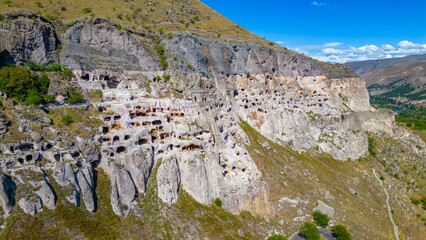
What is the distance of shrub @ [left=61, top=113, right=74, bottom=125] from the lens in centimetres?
4106

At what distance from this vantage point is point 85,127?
41781 mm

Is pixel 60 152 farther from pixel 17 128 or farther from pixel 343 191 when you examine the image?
pixel 343 191

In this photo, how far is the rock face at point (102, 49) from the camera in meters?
58.0

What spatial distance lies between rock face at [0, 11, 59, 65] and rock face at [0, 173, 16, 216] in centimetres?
3655

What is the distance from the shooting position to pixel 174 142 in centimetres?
4591

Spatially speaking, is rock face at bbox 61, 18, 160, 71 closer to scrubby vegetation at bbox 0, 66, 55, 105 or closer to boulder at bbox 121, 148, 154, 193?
scrubby vegetation at bbox 0, 66, 55, 105

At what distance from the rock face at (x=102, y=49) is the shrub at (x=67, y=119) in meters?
19.4

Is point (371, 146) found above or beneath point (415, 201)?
above

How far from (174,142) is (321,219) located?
3626cm

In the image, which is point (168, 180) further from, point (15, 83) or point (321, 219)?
point (15, 83)

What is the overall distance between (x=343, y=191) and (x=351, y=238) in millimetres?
15914

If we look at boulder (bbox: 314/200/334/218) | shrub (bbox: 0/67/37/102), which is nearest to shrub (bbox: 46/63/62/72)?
shrub (bbox: 0/67/37/102)

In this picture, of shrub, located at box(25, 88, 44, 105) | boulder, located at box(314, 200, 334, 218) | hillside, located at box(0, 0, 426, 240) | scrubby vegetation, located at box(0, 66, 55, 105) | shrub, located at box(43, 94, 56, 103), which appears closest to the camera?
hillside, located at box(0, 0, 426, 240)

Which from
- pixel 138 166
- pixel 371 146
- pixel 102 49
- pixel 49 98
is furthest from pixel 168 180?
pixel 371 146
